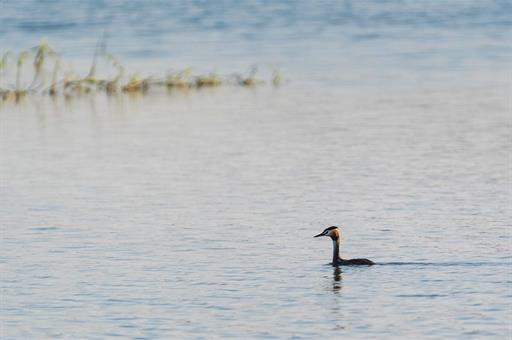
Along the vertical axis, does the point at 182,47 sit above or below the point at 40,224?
above

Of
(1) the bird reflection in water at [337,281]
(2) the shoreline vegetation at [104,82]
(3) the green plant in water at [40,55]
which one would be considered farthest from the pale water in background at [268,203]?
(3) the green plant in water at [40,55]

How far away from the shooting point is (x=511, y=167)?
25906 millimetres

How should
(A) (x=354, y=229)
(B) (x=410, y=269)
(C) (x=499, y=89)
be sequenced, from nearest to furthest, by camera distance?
(B) (x=410, y=269)
(A) (x=354, y=229)
(C) (x=499, y=89)

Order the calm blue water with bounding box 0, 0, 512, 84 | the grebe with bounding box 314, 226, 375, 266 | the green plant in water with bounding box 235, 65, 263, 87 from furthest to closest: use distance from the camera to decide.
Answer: the calm blue water with bounding box 0, 0, 512, 84 → the green plant in water with bounding box 235, 65, 263, 87 → the grebe with bounding box 314, 226, 375, 266

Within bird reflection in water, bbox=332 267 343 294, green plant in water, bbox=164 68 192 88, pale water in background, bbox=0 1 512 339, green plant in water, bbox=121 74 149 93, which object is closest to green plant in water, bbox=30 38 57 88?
pale water in background, bbox=0 1 512 339

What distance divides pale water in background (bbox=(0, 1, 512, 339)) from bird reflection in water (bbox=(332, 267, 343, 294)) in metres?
0.05

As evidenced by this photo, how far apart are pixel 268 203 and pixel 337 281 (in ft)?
17.5

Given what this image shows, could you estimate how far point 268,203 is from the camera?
22828 mm

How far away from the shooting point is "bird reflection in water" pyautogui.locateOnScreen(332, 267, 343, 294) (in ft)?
56.4

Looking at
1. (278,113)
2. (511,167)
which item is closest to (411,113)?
(278,113)

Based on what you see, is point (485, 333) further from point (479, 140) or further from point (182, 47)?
point (182, 47)

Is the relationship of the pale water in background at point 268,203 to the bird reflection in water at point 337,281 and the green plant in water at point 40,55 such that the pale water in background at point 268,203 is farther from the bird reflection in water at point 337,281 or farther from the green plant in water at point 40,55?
the green plant in water at point 40,55

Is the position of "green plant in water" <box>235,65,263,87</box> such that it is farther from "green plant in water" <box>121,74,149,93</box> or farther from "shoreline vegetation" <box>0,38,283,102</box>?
"green plant in water" <box>121,74,149,93</box>

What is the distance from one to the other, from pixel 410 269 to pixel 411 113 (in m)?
16.3
